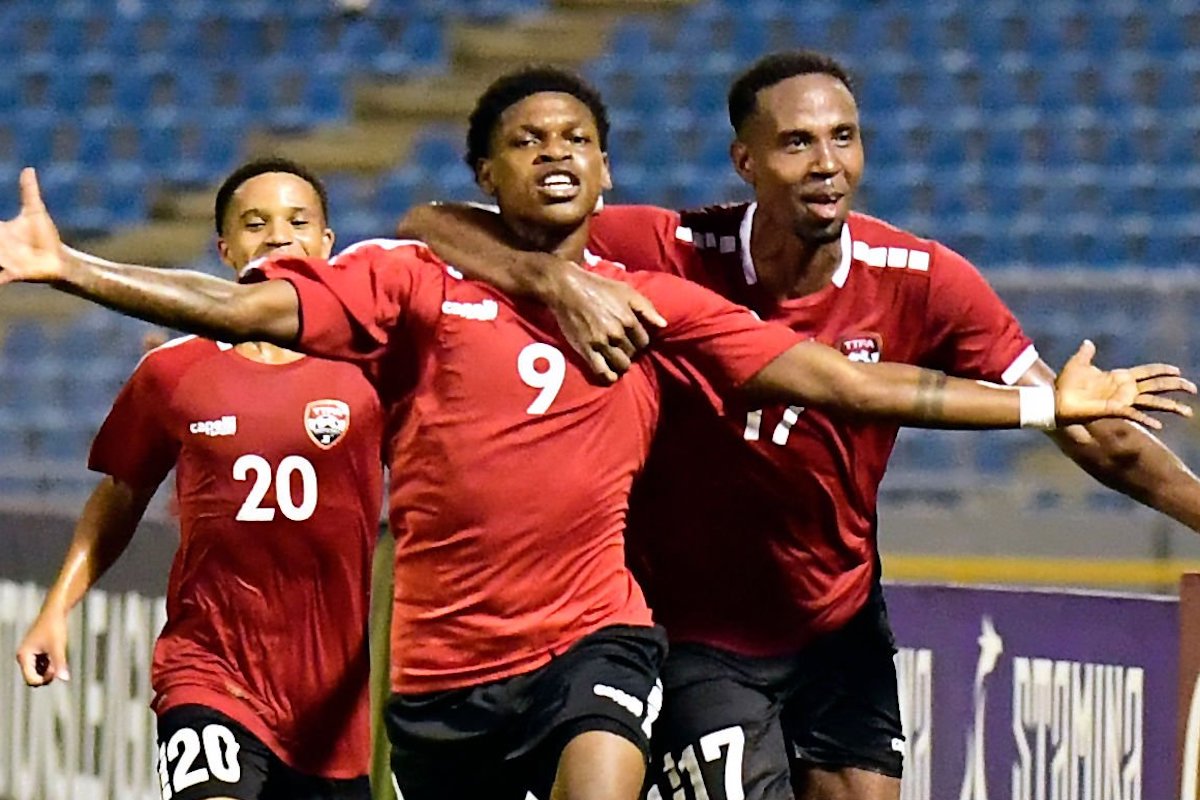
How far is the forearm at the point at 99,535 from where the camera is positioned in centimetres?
532

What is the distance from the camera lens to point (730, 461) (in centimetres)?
492

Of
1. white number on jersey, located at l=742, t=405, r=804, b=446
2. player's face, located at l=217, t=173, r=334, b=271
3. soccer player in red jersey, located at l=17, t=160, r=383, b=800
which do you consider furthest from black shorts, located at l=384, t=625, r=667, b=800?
player's face, located at l=217, t=173, r=334, b=271

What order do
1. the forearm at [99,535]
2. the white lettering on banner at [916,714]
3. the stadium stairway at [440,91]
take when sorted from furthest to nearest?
1. the stadium stairway at [440,91]
2. the white lettering on banner at [916,714]
3. the forearm at [99,535]

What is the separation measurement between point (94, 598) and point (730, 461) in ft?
10.7

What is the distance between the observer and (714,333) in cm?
457

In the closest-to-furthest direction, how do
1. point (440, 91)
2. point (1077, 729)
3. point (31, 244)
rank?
point (31, 244), point (1077, 729), point (440, 91)

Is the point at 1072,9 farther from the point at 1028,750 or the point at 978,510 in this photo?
the point at 1028,750

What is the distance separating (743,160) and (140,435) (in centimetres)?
152

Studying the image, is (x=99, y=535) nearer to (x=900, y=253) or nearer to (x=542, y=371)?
(x=542, y=371)

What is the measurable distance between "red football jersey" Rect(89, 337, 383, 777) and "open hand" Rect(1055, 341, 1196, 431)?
1645 mm

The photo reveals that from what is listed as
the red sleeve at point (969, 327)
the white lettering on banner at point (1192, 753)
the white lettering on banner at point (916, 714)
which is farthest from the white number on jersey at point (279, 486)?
the white lettering on banner at point (1192, 753)

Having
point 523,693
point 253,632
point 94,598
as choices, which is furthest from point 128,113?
point 523,693

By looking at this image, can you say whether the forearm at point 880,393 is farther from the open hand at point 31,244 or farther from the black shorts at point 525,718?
the open hand at point 31,244

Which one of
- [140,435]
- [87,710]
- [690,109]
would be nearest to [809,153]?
[140,435]
